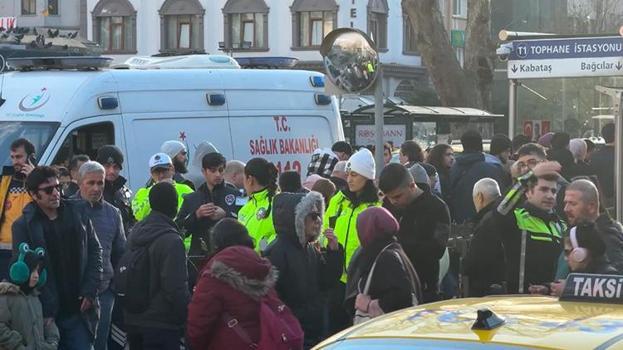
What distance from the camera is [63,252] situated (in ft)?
27.4

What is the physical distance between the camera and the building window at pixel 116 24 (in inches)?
2388

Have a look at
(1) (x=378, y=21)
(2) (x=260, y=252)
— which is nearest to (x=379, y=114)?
(2) (x=260, y=252)

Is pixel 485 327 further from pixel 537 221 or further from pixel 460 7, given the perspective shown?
pixel 460 7

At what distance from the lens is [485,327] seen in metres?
4.10

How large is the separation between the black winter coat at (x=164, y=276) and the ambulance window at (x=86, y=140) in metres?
3.55

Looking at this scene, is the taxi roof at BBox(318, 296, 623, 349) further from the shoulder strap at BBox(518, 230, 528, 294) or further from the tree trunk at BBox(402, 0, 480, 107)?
the tree trunk at BBox(402, 0, 480, 107)

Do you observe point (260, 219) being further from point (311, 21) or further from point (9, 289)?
point (311, 21)

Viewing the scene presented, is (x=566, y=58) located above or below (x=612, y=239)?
above

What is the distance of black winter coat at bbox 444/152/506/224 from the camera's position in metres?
11.6

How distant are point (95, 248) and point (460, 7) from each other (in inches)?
2253

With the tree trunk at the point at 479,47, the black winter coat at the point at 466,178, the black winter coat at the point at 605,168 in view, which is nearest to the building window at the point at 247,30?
the tree trunk at the point at 479,47

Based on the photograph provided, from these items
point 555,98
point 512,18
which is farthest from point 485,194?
point 512,18

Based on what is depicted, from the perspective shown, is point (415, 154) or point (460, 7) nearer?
point (415, 154)

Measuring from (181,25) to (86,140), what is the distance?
162ft
